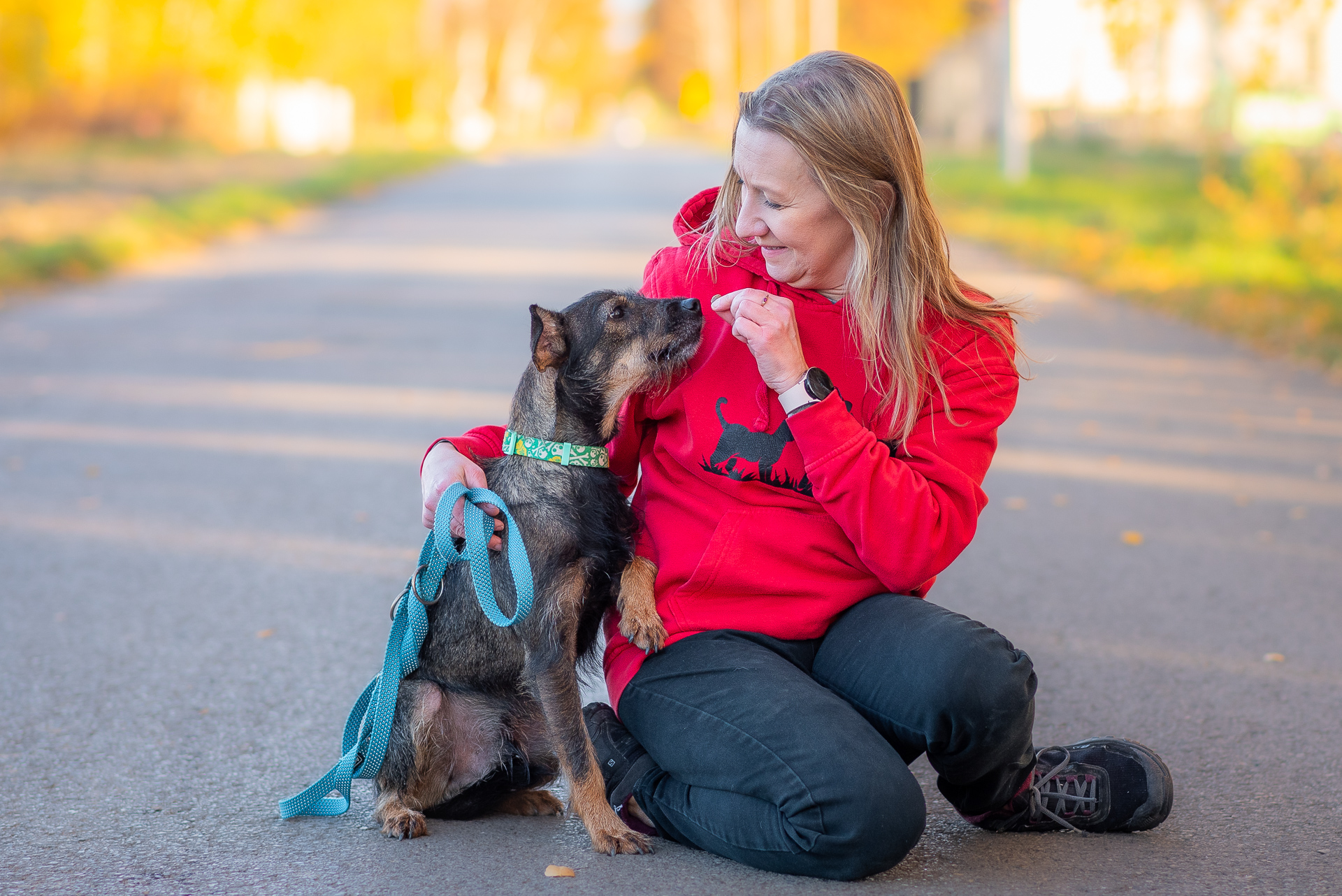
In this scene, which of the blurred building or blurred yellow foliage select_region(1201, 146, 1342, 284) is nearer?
the blurred building

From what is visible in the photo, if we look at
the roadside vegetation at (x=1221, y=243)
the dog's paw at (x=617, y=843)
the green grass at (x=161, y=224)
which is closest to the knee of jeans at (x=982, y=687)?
the dog's paw at (x=617, y=843)

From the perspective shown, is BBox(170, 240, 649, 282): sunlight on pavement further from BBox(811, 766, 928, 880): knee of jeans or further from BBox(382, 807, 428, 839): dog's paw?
BBox(811, 766, 928, 880): knee of jeans

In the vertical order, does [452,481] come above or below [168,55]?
below

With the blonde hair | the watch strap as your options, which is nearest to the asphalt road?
the blonde hair

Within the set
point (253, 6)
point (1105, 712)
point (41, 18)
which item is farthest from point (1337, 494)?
point (41, 18)

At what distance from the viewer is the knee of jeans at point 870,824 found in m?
3.05

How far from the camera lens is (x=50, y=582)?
5664 mm

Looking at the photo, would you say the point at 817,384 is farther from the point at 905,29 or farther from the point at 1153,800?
the point at 905,29

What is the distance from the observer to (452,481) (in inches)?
137

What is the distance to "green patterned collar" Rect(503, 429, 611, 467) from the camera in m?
3.48

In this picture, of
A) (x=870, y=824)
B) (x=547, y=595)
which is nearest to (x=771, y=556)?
(x=547, y=595)

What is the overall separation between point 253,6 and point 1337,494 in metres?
32.7

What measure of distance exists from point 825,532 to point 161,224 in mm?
17376

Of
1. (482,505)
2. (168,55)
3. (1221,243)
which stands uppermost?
(168,55)
